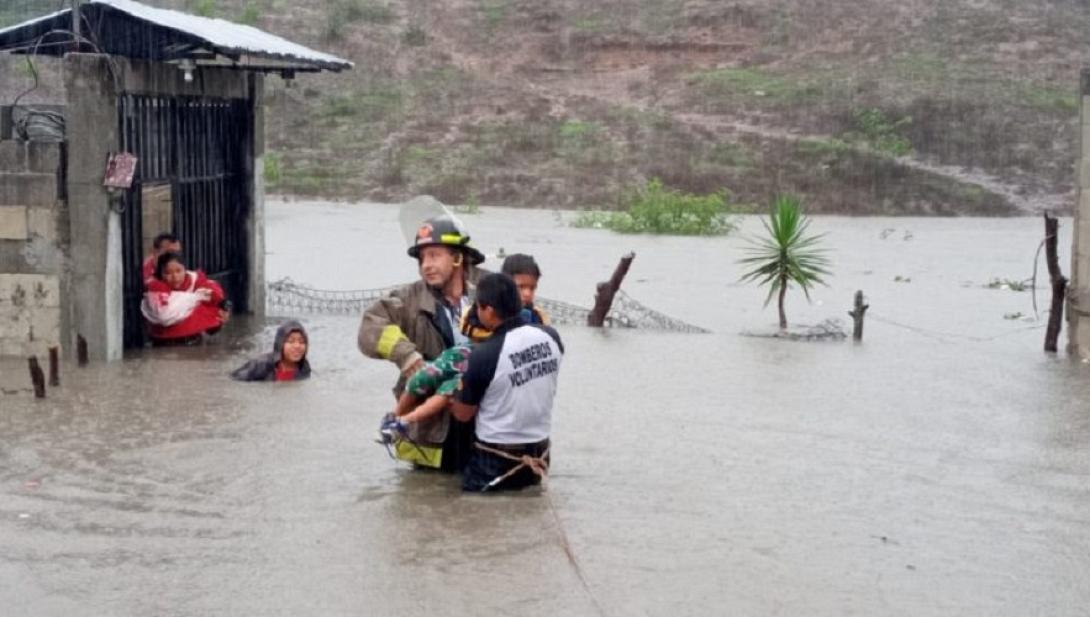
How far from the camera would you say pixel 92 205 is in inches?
508

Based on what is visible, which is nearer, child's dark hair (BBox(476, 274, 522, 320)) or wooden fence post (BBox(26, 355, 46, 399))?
child's dark hair (BBox(476, 274, 522, 320))

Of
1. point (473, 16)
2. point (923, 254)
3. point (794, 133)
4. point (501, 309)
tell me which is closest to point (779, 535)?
point (501, 309)

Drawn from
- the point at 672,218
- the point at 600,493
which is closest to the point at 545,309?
the point at 600,493

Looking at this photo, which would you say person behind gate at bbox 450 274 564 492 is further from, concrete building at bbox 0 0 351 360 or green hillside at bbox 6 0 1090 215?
green hillside at bbox 6 0 1090 215

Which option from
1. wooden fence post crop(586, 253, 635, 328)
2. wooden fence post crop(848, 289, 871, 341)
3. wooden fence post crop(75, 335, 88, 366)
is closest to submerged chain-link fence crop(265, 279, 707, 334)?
wooden fence post crop(586, 253, 635, 328)

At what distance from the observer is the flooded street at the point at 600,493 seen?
6.95 m

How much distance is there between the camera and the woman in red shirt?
1377cm

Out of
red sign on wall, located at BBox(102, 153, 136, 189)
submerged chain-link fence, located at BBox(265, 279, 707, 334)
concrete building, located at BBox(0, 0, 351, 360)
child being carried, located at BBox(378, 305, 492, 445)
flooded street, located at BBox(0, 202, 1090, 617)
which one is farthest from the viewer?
submerged chain-link fence, located at BBox(265, 279, 707, 334)

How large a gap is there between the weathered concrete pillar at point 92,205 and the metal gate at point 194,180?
1.06 feet

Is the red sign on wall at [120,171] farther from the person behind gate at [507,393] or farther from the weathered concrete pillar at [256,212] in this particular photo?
the person behind gate at [507,393]

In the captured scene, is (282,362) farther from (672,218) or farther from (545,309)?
(672,218)

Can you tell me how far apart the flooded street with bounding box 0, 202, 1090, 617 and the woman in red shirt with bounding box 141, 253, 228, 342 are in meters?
0.24

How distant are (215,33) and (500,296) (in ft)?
23.1

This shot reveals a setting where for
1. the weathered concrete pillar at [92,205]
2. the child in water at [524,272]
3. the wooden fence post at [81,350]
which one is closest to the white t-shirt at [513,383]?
the child in water at [524,272]
